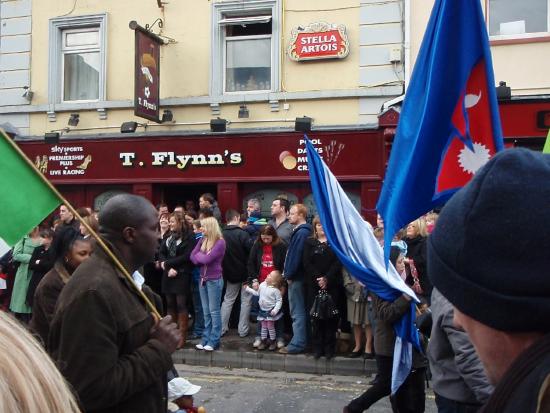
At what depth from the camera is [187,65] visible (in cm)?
1310

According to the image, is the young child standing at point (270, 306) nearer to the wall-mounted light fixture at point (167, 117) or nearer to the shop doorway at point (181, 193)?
the shop doorway at point (181, 193)

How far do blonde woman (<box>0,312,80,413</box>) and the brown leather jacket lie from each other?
146 centimetres

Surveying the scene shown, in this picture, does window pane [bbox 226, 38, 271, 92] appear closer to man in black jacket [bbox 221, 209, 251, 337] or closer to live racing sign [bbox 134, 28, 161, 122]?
live racing sign [bbox 134, 28, 161, 122]

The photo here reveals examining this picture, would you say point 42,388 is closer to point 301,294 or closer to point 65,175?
point 301,294

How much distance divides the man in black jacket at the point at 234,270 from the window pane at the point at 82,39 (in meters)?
6.68

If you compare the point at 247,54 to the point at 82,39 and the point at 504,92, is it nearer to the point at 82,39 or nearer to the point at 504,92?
the point at 82,39

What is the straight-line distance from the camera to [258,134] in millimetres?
12648

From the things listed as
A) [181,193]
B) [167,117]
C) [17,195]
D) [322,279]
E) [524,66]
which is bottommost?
[322,279]

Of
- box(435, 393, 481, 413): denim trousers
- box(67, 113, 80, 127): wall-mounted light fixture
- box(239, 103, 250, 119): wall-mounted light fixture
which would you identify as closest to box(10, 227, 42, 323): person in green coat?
box(67, 113, 80, 127): wall-mounted light fixture

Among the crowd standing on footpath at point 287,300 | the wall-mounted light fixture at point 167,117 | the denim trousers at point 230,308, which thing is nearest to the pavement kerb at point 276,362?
the crowd standing on footpath at point 287,300

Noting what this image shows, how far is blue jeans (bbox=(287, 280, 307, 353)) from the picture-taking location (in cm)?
856

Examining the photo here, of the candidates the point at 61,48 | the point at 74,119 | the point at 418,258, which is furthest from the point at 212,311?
the point at 61,48

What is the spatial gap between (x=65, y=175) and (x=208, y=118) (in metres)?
3.77

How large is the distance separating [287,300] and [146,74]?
5.94 meters
